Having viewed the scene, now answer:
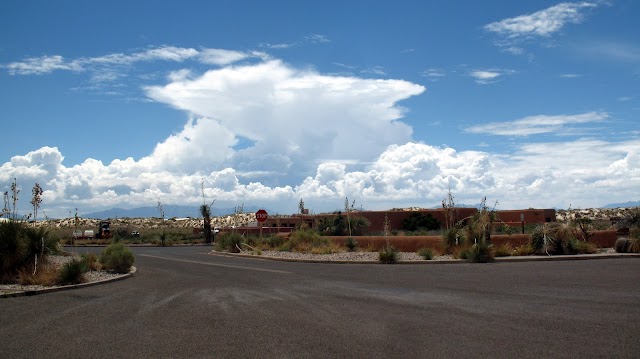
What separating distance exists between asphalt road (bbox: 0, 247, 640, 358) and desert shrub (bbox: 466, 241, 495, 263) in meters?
4.96

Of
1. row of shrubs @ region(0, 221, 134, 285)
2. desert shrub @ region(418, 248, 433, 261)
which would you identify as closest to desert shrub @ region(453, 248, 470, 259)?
desert shrub @ region(418, 248, 433, 261)

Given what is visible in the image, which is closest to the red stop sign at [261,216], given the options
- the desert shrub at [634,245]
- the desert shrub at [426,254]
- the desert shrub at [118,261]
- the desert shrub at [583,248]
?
the desert shrub at [426,254]

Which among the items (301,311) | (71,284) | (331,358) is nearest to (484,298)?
(301,311)

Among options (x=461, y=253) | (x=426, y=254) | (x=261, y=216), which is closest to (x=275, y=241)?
(x=261, y=216)

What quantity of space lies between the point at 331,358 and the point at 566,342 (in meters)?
3.44

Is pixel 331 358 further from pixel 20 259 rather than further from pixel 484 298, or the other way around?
pixel 20 259

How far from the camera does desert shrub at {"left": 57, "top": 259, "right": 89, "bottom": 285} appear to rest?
19.5 m

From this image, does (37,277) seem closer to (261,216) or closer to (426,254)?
(426,254)

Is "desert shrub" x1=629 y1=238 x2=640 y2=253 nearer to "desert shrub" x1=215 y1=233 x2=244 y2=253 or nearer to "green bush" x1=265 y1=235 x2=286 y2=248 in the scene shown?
"green bush" x1=265 y1=235 x2=286 y2=248

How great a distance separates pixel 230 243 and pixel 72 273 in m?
21.2

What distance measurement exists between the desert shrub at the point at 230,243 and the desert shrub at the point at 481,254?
704 inches

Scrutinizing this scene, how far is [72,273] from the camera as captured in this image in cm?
1980

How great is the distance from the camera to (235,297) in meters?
15.9

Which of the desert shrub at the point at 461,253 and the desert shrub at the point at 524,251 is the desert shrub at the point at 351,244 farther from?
the desert shrub at the point at 524,251
